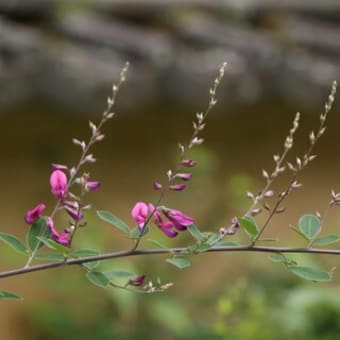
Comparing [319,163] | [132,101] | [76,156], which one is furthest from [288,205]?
[132,101]

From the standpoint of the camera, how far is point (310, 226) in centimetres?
139

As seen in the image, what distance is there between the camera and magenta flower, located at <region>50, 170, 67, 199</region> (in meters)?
1.35

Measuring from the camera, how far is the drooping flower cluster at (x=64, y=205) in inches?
51.7

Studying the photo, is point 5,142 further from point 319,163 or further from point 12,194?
point 319,163

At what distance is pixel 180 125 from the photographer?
3.90 m

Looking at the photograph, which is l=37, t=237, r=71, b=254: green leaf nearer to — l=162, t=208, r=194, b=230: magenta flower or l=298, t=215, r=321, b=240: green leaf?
l=162, t=208, r=194, b=230: magenta flower

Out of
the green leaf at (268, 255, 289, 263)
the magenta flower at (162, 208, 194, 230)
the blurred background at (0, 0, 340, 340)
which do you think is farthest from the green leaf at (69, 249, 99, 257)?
the blurred background at (0, 0, 340, 340)

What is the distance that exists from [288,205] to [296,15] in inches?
30.6

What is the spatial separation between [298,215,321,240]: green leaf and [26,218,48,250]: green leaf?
12.4 inches

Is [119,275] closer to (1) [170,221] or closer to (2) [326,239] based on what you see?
(1) [170,221]

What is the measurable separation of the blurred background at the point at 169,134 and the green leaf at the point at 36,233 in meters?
1.57

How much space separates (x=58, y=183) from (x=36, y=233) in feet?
0.22

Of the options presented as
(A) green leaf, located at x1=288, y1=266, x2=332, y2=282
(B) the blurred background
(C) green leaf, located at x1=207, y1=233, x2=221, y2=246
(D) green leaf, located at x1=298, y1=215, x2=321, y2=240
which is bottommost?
(B) the blurred background

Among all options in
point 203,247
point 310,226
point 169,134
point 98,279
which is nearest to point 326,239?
point 310,226
